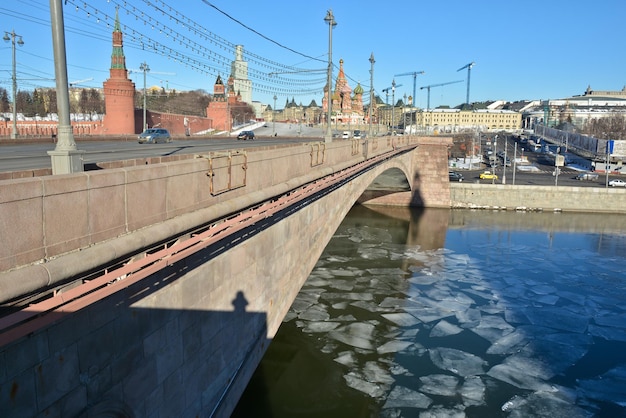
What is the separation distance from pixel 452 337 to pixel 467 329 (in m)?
1.10

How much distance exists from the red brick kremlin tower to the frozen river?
116ft

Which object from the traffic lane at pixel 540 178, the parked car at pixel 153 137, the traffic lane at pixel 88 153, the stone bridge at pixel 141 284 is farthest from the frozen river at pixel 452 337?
the traffic lane at pixel 540 178

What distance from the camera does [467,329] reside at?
61.2 ft

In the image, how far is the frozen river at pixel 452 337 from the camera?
13.6 m

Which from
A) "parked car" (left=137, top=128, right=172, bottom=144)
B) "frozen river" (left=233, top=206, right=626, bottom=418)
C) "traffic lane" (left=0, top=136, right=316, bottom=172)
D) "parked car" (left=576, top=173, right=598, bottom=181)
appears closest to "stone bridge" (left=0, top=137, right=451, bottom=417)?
"traffic lane" (left=0, top=136, right=316, bottom=172)

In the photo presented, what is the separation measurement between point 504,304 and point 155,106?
351 feet

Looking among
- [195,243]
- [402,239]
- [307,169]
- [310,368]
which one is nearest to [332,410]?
[310,368]

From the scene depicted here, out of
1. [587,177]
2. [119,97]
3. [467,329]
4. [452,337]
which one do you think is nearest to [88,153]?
[452,337]

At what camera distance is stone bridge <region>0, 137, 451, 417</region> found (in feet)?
14.6

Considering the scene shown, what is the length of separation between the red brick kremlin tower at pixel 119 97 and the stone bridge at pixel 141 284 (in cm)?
4851

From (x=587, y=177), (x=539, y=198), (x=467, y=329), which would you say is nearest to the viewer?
(x=467, y=329)

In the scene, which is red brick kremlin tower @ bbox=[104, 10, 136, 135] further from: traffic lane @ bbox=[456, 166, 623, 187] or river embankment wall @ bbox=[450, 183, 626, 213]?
traffic lane @ bbox=[456, 166, 623, 187]

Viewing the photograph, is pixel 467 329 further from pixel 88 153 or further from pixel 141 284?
pixel 141 284

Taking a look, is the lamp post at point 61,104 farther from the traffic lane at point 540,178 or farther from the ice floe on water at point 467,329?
the traffic lane at point 540,178
